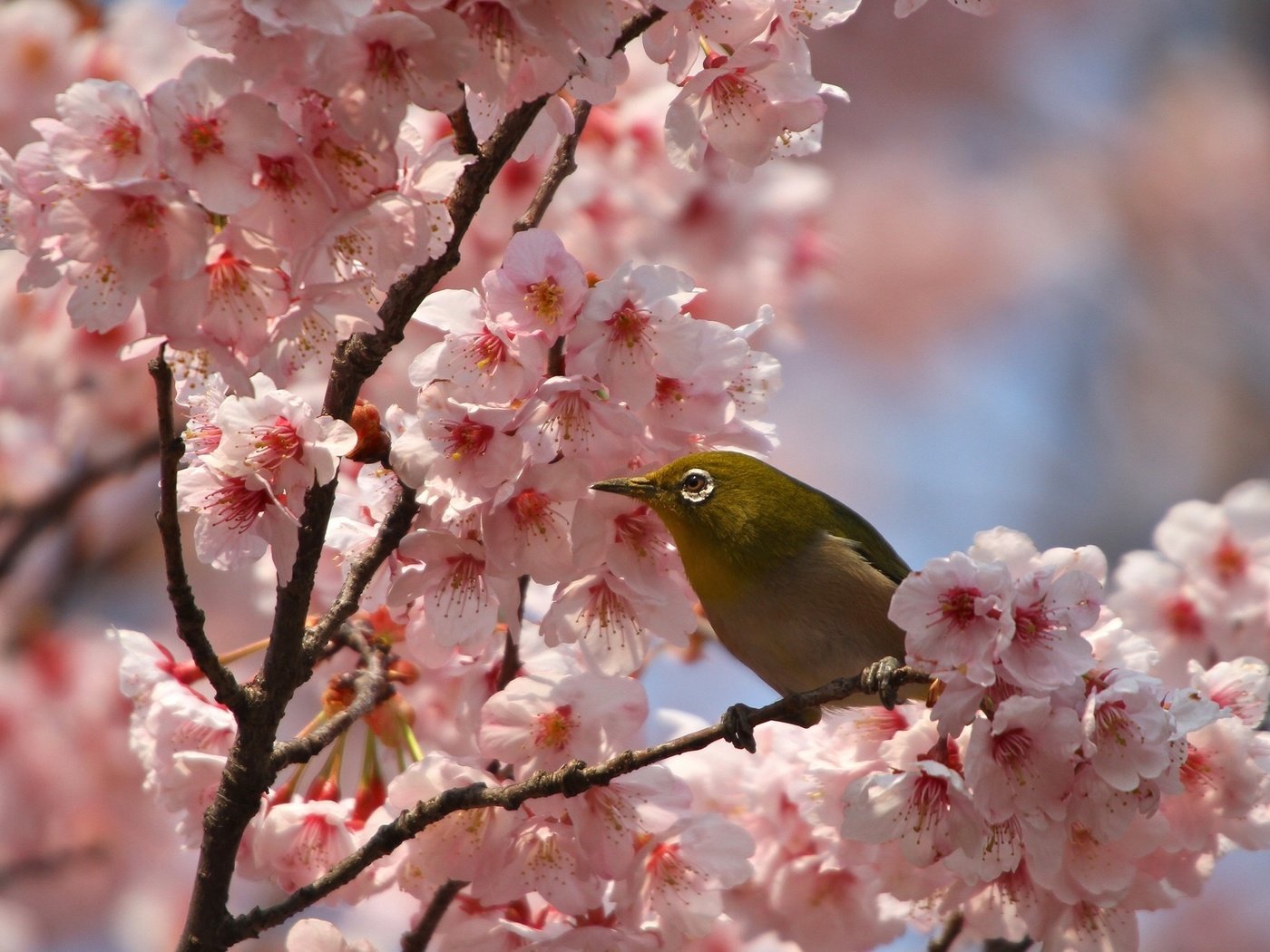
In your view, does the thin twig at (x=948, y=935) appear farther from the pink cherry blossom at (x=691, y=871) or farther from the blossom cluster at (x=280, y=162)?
the blossom cluster at (x=280, y=162)

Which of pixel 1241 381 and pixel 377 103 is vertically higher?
pixel 1241 381

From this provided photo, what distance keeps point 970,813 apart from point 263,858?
1.33 metres

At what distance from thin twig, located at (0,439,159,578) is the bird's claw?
2729 millimetres

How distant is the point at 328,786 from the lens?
8.83ft

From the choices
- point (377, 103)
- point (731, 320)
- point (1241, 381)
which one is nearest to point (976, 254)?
point (1241, 381)

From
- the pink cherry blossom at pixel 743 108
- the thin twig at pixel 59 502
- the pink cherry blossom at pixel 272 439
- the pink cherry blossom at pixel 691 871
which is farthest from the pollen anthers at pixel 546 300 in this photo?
the thin twig at pixel 59 502

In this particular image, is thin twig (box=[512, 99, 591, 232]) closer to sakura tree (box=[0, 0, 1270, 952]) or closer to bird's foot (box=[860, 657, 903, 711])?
sakura tree (box=[0, 0, 1270, 952])

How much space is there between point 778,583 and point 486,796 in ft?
3.63

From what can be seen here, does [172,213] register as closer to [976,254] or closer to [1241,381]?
[1241,381]

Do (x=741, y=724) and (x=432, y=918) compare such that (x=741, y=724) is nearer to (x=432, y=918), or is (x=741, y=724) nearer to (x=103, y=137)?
(x=432, y=918)

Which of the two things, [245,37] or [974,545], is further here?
[974,545]

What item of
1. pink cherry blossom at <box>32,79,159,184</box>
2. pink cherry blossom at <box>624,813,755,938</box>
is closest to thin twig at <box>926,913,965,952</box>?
pink cherry blossom at <box>624,813,755,938</box>

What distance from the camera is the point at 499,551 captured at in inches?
89.4

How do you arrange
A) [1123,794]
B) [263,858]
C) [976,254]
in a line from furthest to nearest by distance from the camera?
1. [976,254]
2. [263,858]
3. [1123,794]
